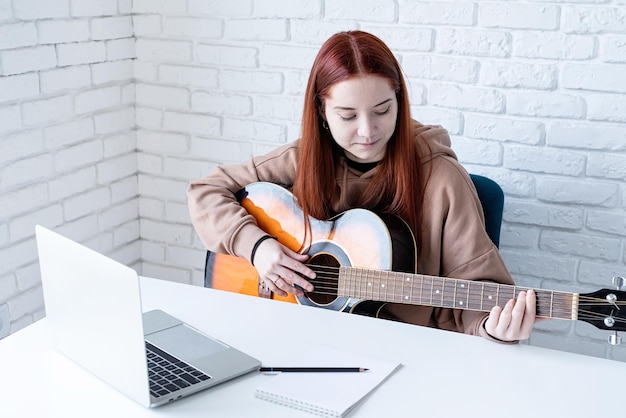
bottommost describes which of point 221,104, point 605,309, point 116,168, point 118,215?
point 118,215

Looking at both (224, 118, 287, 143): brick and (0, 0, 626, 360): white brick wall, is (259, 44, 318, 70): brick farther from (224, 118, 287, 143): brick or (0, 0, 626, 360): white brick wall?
(224, 118, 287, 143): brick

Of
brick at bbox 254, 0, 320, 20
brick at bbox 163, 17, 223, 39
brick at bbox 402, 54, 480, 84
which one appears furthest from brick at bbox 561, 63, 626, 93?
brick at bbox 163, 17, 223, 39

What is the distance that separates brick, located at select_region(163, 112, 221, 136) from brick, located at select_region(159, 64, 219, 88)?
0.35 feet

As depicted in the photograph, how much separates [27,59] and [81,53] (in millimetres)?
235

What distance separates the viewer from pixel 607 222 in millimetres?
2076

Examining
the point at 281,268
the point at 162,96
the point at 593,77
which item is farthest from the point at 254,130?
the point at 593,77

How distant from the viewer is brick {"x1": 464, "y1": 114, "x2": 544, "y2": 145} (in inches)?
83.2

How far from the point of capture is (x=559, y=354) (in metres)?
1.34

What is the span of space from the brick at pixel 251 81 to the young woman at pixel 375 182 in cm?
65

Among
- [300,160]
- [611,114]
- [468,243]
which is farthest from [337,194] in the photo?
[611,114]

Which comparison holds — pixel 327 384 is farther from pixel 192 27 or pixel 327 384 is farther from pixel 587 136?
pixel 192 27

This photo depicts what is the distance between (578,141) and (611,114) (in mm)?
107

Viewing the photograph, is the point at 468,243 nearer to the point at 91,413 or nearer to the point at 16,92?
the point at 91,413

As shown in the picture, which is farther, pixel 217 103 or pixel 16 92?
pixel 217 103
